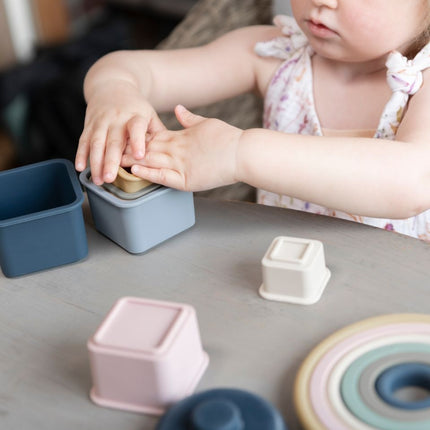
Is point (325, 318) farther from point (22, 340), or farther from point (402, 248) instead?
point (22, 340)

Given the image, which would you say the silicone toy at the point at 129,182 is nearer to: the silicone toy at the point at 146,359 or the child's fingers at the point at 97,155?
the child's fingers at the point at 97,155

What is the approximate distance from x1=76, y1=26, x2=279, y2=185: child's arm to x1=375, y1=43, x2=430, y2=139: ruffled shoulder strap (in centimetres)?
24

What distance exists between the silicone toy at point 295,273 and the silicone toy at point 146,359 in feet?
0.35

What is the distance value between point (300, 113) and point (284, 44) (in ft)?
0.34

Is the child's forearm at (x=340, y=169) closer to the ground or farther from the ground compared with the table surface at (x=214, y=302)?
farther from the ground

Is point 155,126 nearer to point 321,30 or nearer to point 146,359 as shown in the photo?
point 321,30

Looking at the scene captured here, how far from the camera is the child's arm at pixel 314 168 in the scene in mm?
721

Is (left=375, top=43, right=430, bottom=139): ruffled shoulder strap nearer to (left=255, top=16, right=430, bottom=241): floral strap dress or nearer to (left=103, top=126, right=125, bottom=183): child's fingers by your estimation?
(left=255, top=16, right=430, bottom=241): floral strap dress

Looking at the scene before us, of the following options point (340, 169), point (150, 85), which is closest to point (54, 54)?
point (150, 85)

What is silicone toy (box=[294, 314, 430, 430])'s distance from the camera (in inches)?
A: 19.5

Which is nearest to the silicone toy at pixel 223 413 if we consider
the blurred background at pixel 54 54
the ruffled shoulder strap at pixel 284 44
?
the ruffled shoulder strap at pixel 284 44

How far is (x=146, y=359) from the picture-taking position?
52 centimetres

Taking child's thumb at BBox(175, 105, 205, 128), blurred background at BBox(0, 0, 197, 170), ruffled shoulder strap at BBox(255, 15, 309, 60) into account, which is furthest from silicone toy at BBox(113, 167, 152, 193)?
blurred background at BBox(0, 0, 197, 170)

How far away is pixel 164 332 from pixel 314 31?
0.47 m
